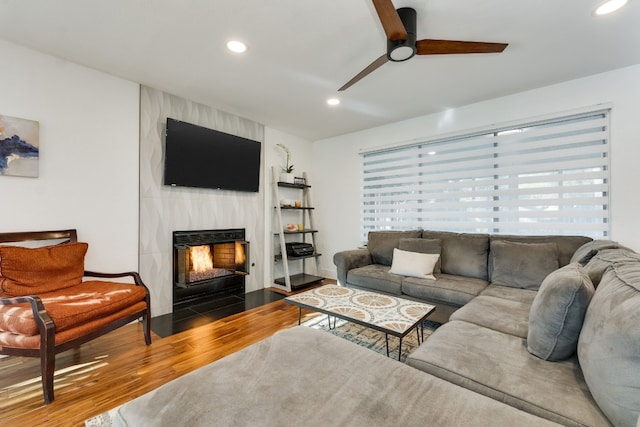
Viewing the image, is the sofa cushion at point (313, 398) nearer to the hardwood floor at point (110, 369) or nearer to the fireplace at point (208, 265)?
the hardwood floor at point (110, 369)

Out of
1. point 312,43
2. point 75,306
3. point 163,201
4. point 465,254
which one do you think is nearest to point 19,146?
point 163,201

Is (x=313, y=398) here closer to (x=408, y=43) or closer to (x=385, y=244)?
(x=408, y=43)

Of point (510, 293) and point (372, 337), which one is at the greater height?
point (510, 293)

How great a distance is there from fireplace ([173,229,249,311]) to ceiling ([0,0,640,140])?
5.58ft

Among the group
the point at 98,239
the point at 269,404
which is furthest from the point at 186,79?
the point at 269,404

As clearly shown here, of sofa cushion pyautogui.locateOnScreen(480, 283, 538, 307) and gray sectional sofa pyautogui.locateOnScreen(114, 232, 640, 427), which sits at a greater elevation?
gray sectional sofa pyautogui.locateOnScreen(114, 232, 640, 427)

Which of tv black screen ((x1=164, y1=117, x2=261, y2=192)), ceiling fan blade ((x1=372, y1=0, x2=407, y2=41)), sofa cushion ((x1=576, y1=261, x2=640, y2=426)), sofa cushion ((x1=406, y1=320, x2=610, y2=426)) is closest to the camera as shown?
sofa cushion ((x1=576, y1=261, x2=640, y2=426))

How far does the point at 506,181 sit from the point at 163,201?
391 cm

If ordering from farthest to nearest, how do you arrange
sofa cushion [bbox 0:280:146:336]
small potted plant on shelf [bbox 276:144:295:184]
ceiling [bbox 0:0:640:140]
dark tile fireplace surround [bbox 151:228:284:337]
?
small potted plant on shelf [bbox 276:144:295:184] → dark tile fireplace surround [bbox 151:228:284:337] → ceiling [bbox 0:0:640:140] → sofa cushion [bbox 0:280:146:336]

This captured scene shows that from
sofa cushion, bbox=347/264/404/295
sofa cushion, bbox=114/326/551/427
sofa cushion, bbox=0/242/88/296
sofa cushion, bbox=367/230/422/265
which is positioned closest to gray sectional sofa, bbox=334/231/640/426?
sofa cushion, bbox=114/326/551/427

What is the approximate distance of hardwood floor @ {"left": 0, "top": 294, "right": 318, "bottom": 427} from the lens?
1585 millimetres

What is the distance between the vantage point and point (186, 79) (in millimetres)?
2770

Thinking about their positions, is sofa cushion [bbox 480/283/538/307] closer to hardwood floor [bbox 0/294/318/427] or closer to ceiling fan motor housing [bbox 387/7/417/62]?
hardwood floor [bbox 0/294/318/427]

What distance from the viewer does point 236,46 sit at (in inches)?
87.2
